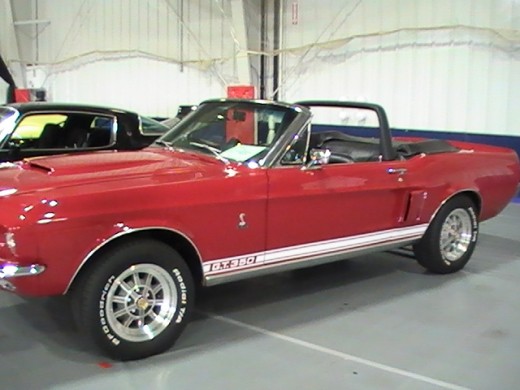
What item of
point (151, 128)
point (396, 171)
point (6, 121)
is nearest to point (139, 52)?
point (151, 128)

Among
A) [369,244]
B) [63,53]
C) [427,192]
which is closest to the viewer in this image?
[369,244]

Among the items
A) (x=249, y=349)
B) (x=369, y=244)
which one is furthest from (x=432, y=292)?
(x=249, y=349)

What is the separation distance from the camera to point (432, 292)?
507 cm

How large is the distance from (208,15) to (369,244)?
32.0 feet

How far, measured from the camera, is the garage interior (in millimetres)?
3580

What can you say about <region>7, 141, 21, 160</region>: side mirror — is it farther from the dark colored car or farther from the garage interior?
the garage interior

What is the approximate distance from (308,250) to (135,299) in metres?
1.34

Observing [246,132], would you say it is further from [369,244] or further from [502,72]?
[502,72]

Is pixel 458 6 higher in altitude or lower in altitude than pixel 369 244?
higher

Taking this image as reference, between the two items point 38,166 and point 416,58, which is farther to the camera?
point 416,58

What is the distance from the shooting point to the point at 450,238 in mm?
5559

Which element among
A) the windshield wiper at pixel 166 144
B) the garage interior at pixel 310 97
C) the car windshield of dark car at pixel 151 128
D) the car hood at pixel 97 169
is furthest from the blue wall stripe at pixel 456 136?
the car hood at pixel 97 169

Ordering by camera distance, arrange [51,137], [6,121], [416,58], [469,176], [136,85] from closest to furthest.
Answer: [469,176]
[6,121]
[51,137]
[416,58]
[136,85]

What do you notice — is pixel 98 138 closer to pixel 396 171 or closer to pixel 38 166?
pixel 38 166
